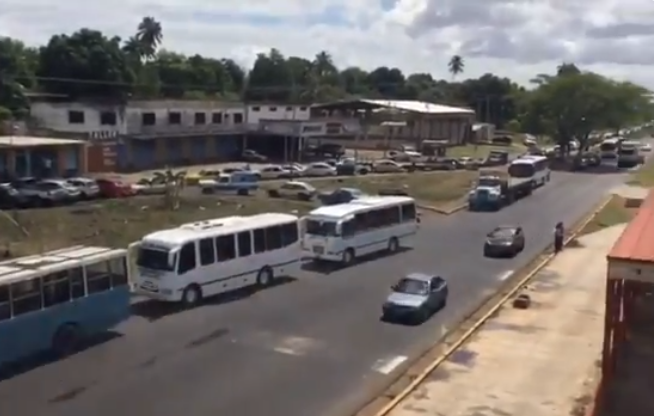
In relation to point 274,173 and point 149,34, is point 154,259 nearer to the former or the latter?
point 274,173

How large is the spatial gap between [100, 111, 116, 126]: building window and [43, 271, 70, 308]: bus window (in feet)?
167

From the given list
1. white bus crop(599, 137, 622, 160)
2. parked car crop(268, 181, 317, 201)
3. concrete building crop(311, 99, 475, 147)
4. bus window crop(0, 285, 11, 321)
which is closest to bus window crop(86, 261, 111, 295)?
bus window crop(0, 285, 11, 321)

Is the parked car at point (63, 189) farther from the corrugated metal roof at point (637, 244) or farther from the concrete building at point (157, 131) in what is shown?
the corrugated metal roof at point (637, 244)

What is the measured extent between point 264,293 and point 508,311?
25.3 feet

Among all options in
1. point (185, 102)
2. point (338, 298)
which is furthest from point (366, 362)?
point (185, 102)

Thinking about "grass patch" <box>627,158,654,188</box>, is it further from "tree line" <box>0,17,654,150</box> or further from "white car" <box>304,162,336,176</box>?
"white car" <box>304,162,336,176</box>

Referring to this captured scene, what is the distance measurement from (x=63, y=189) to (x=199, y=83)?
233 feet

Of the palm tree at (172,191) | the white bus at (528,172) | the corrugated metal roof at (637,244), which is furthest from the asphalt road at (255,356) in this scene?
the white bus at (528,172)

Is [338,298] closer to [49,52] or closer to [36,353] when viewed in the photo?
[36,353]

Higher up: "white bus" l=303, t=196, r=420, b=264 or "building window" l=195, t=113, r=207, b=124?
"building window" l=195, t=113, r=207, b=124

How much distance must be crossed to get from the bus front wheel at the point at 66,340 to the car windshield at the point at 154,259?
476 centimetres

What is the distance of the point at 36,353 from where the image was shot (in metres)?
21.8

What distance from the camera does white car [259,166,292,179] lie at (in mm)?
64750

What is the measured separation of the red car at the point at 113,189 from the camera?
4912 centimetres
